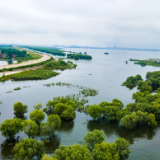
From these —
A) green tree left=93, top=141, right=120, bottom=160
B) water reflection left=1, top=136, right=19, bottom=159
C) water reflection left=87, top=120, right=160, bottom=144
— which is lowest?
water reflection left=1, top=136, right=19, bottom=159

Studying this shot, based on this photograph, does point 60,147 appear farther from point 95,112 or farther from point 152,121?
point 152,121

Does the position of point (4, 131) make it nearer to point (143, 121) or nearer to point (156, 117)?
point (143, 121)

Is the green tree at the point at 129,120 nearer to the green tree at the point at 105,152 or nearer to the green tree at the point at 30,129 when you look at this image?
the green tree at the point at 105,152

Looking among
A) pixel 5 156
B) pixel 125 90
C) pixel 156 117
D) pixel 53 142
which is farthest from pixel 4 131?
pixel 125 90

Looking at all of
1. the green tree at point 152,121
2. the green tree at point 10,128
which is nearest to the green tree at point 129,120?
the green tree at point 152,121

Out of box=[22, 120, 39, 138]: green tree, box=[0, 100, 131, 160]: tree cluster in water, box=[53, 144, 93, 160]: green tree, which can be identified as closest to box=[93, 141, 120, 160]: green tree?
box=[0, 100, 131, 160]: tree cluster in water

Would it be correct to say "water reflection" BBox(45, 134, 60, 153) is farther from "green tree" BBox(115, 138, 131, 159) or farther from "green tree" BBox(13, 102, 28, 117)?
"green tree" BBox(13, 102, 28, 117)
